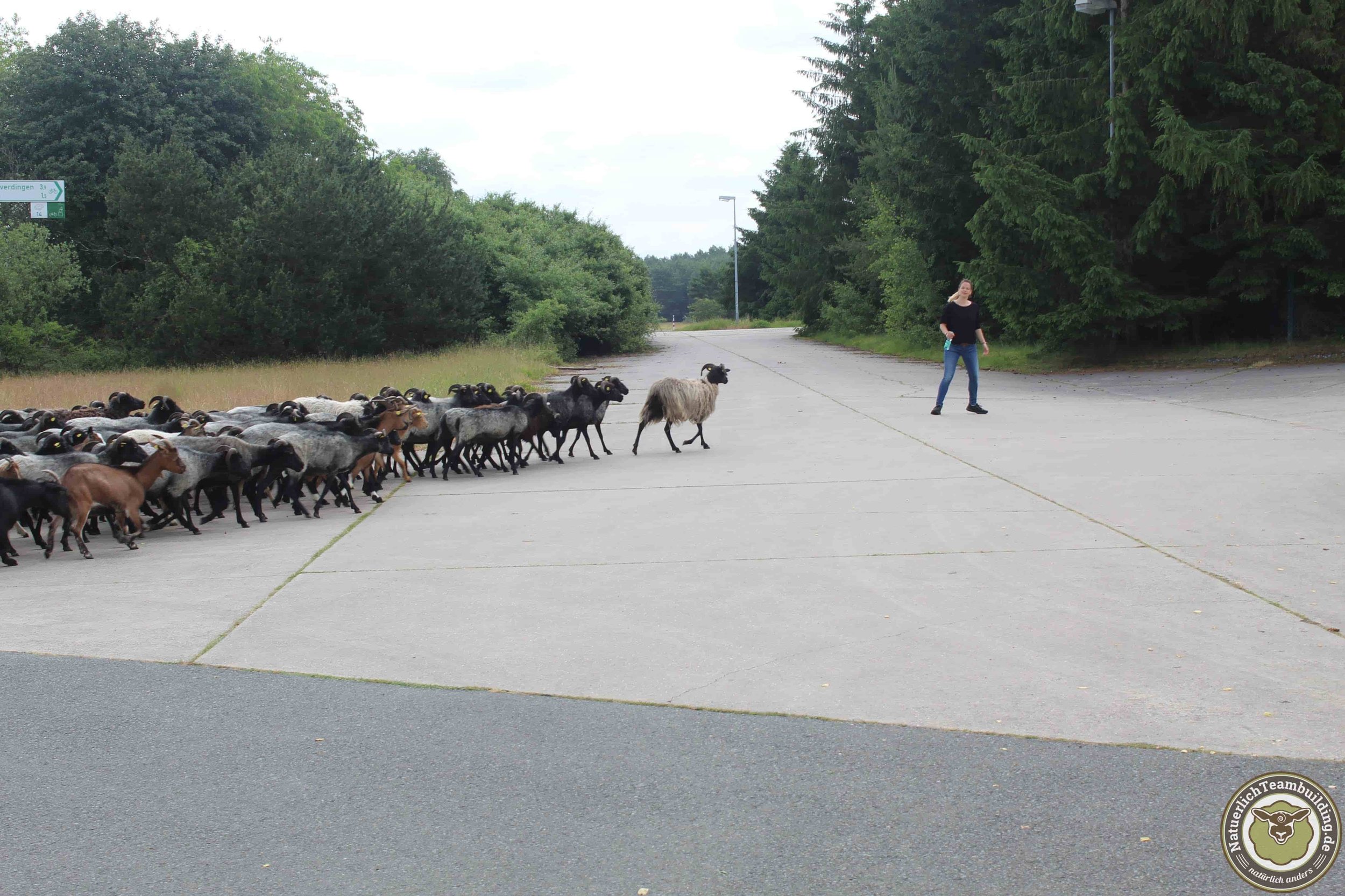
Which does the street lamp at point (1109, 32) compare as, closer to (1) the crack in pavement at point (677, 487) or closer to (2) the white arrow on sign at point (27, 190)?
(1) the crack in pavement at point (677, 487)

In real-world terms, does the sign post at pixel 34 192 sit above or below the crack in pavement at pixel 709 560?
above

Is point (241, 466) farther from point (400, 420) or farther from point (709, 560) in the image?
point (709, 560)

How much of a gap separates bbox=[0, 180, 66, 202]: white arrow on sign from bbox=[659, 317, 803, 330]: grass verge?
7285 centimetres

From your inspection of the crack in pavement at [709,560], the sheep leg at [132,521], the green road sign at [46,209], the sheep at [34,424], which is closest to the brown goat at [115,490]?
the sheep leg at [132,521]

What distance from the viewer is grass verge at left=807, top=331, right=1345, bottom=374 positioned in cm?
2442

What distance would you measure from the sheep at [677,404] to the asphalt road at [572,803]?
10.5 metres

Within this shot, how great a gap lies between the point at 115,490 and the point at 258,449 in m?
1.65

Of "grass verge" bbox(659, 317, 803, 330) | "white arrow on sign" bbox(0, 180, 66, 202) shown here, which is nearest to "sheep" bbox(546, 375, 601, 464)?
"white arrow on sign" bbox(0, 180, 66, 202)

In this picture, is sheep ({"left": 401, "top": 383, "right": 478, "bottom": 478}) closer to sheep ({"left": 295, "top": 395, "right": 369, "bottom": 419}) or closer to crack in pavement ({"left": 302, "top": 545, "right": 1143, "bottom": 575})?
sheep ({"left": 295, "top": 395, "right": 369, "bottom": 419})

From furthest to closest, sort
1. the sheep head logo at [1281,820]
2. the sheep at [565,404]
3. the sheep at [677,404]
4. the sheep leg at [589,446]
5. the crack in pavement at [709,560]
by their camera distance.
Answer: the sheep at [677,404]
the sheep leg at [589,446]
the sheep at [565,404]
the crack in pavement at [709,560]
the sheep head logo at [1281,820]

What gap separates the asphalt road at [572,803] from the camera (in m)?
4.01

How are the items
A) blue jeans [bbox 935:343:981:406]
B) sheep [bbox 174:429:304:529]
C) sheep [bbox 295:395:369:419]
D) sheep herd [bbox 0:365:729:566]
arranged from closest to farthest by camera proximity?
sheep herd [bbox 0:365:729:566], sheep [bbox 174:429:304:529], sheep [bbox 295:395:369:419], blue jeans [bbox 935:343:981:406]

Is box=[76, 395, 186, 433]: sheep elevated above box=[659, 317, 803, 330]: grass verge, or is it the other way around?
box=[659, 317, 803, 330]: grass verge

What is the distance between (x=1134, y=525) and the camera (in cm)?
973
